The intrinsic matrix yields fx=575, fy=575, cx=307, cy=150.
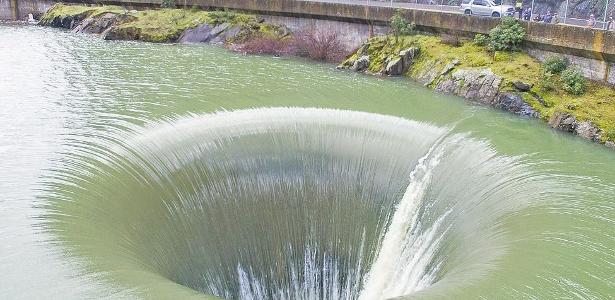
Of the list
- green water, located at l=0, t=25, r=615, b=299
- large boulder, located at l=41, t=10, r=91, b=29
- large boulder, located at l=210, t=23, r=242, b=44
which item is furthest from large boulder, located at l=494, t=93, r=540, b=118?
large boulder, located at l=41, t=10, r=91, b=29

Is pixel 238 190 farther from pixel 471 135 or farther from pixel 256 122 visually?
pixel 471 135

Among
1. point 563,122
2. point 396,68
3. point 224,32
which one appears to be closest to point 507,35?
point 396,68

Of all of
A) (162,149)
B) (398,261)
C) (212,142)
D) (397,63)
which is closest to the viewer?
(398,261)

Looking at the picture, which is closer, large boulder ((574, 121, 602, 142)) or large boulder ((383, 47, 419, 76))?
large boulder ((574, 121, 602, 142))

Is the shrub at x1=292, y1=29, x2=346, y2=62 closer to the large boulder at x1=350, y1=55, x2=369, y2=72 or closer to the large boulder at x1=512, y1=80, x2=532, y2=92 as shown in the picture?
the large boulder at x1=350, y1=55, x2=369, y2=72

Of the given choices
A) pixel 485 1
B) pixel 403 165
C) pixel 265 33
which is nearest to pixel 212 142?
pixel 403 165

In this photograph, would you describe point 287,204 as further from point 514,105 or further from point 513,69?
point 513,69
